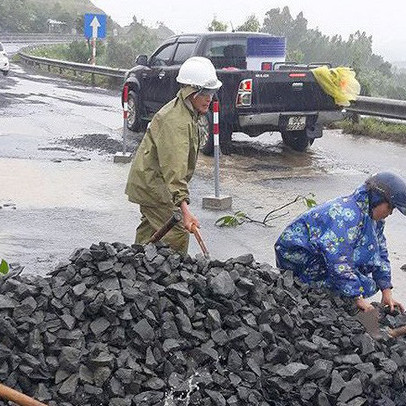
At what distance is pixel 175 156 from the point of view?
506 cm

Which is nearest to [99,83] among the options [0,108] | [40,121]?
[0,108]

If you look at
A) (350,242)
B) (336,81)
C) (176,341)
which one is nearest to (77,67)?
(336,81)

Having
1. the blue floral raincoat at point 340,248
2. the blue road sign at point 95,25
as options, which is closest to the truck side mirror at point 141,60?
the blue floral raincoat at point 340,248

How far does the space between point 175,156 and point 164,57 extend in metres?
9.57

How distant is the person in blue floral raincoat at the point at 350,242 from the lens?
4.76m

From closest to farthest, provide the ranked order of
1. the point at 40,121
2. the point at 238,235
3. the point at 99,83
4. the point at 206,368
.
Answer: the point at 206,368 < the point at 238,235 < the point at 40,121 < the point at 99,83

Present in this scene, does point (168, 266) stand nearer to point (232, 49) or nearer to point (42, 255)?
point (42, 255)

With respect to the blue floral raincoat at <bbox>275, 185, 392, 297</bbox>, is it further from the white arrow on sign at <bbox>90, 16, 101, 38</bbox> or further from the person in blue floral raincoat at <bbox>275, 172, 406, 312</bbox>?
the white arrow on sign at <bbox>90, 16, 101, 38</bbox>

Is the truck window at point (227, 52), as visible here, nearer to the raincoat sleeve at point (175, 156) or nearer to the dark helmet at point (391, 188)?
the raincoat sleeve at point (175, 156)

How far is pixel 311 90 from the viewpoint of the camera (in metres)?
12.7

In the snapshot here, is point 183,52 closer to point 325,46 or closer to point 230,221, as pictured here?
point 230,221

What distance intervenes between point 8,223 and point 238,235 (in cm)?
243

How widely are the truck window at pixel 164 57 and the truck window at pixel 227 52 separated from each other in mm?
1113

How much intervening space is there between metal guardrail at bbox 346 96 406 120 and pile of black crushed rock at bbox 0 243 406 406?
1042 cm
